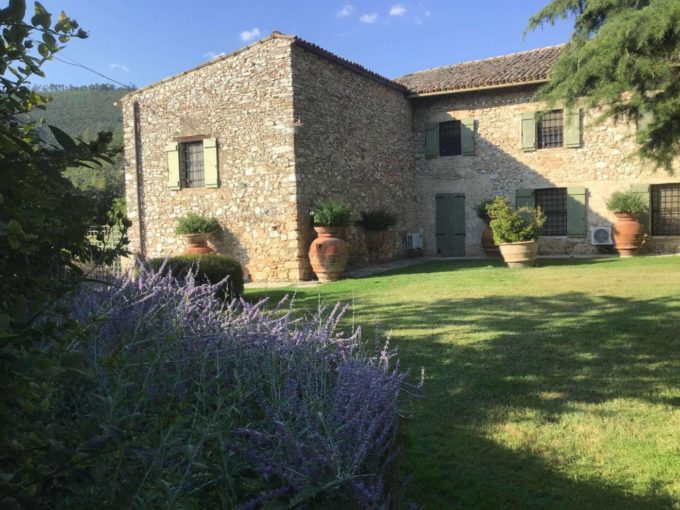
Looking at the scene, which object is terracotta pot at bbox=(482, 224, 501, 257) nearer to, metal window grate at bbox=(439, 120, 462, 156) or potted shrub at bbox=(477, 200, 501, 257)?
potted shrub at bbox=(477, 200, 501, 257)

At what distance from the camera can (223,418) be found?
2148 mm

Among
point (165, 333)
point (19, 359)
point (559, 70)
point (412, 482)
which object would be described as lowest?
point (412, 482)

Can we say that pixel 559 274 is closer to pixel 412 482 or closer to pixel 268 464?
pixel 412 482

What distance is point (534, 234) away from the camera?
37.7 feet

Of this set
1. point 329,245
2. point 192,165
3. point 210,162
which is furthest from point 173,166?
point 329,245

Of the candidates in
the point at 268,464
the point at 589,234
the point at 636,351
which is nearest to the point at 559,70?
the point at 636,351

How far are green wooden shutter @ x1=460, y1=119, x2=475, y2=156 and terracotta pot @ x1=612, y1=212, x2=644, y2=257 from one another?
4016 mm

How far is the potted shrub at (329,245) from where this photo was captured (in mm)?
10531

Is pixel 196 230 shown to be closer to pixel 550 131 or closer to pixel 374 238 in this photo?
pixel 374 238

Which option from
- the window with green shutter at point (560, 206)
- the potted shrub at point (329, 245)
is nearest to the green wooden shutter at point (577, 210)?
the window with green shutter at point (560, 206)

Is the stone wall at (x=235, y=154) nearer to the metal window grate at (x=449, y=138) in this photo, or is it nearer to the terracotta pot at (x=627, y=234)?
the metal window grate at (x=449, y=138)

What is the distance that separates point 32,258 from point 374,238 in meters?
11.9

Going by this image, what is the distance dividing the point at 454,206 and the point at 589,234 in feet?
11.6

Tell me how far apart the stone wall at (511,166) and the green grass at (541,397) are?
6.58 m
